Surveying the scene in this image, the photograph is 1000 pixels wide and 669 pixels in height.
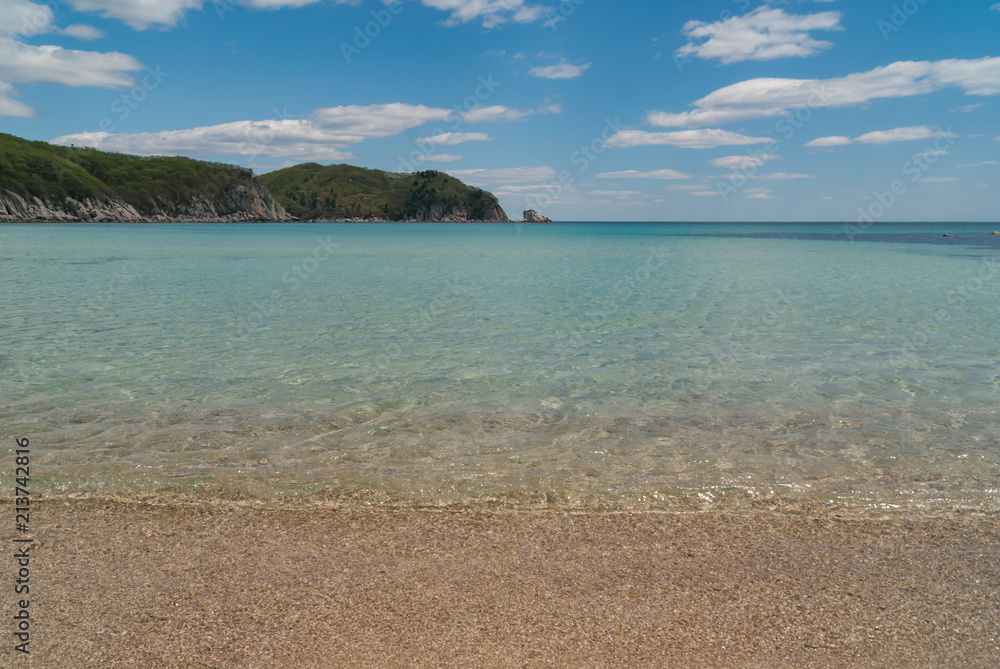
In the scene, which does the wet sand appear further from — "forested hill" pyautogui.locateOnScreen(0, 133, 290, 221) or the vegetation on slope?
the vegetation on slope

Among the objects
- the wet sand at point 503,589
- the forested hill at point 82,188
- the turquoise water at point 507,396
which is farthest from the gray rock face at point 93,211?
the wet sand at point 503,589

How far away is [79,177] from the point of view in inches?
6437

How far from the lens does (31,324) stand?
15.0 m

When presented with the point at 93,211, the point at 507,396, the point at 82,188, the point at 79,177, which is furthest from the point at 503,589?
the point at 79,177

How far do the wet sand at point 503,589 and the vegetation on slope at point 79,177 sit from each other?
181591mm

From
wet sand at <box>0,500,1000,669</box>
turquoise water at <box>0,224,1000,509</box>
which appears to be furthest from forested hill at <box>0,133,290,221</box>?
wet sand at <box>0,500,1000,669</box>

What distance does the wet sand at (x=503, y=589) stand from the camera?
3.59m

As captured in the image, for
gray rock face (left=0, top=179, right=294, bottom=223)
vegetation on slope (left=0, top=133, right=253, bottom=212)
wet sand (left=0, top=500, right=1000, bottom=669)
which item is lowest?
wet sand (left=0, top=500, right=1000, bottom=669)

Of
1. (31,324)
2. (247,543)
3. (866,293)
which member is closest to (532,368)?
(247,543)

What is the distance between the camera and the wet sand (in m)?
3.59

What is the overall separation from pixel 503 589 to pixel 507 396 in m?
5.43

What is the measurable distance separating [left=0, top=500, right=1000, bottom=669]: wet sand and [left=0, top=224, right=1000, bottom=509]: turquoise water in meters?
0.80

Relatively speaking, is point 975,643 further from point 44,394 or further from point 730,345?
point 44,394

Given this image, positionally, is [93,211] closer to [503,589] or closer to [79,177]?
[79,177]
